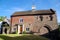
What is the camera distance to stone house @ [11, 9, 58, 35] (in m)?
36.9

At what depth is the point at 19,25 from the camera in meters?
39.1

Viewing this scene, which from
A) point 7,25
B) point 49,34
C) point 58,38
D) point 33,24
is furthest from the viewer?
point 7,25

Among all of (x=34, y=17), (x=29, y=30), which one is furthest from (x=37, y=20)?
(x=29, y=30)

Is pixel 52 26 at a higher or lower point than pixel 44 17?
lower

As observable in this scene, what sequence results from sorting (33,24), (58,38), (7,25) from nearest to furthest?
(58,38) → (33,24) → (7,25)

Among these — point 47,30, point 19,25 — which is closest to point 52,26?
point 47,30

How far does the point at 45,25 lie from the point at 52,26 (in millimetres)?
2059

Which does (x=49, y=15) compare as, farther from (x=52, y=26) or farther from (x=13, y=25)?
(x=13, y=25)

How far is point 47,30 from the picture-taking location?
3712 centimetres

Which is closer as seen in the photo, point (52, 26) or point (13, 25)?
point (52, 26)

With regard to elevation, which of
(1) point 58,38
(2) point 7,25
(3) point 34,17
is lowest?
(1) point 58,38

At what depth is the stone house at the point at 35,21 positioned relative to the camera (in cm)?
3694

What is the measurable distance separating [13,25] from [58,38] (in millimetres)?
14403

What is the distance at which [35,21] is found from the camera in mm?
38125
